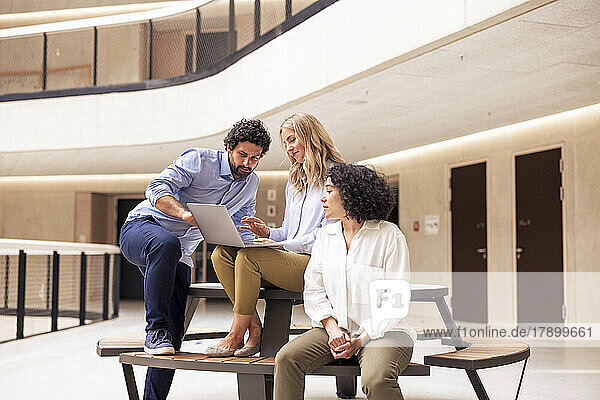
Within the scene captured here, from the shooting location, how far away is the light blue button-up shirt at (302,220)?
3.46 metres

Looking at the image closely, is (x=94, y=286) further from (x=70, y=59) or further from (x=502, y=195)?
(x=502, y=195)

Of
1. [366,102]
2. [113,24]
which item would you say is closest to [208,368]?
[366,102]

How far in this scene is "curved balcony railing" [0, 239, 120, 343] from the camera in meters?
7.64

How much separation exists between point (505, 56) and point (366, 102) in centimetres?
206

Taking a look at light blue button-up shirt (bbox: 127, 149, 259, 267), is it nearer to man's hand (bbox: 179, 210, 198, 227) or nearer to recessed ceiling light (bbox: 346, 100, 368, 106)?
man's hand (bbox: 179, 210, 198, 227)

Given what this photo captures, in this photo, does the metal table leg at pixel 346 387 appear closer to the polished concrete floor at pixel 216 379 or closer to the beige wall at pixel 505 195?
the polished concrete floor at pixel 216 379

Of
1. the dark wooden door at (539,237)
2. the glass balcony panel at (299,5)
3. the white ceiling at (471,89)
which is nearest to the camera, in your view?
the white ceiling at (471,89)

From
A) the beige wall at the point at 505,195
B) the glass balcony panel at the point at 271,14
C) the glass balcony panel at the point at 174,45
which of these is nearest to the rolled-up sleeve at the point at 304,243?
the glass balcony panel at the point at 271,14

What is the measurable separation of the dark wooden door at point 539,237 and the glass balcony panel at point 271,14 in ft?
11.1

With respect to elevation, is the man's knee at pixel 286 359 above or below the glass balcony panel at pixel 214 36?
below

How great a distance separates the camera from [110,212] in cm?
1524

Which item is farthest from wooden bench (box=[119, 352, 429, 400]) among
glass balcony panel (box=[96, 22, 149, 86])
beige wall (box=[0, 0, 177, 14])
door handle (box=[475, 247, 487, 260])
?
beige wall (box=[0, 0, 177, 14])

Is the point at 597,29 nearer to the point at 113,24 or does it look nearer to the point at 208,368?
the point at 208,368

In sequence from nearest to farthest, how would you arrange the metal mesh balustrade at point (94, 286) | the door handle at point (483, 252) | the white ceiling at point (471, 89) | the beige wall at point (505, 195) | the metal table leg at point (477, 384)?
the metal table leg at point (477, 384), the white ceiling at point (471, 89), the beige wall at point (505, 195), the door handle at point (483, 252), the metal mesh balustrade at point (94, 286)
